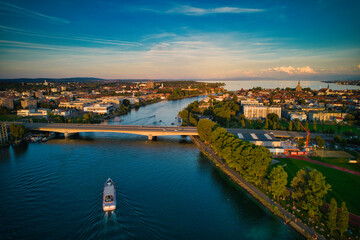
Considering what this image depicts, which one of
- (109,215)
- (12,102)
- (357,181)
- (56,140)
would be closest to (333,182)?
(357,181)

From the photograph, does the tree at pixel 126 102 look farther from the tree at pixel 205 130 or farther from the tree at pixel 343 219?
the tree at pixel 343 219

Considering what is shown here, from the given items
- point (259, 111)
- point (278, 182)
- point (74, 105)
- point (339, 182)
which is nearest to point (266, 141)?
point (339, 182)

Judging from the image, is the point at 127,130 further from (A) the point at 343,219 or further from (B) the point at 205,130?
(A) the point at 343,219

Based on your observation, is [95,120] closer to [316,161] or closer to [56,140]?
[56,140]

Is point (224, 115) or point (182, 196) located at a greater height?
point (224, 115)

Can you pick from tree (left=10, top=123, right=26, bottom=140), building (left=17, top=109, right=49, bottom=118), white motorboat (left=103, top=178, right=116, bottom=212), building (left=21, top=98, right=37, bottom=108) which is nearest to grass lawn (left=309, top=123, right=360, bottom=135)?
white motorboat (left=103, top=178, right=116, bottom=212)
